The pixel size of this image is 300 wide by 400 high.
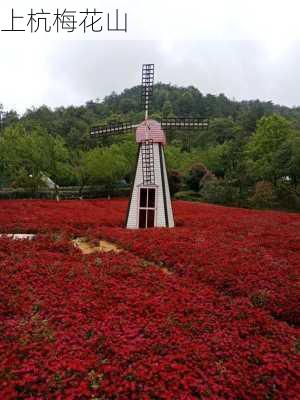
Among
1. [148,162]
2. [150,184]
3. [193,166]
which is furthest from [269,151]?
[148,162]

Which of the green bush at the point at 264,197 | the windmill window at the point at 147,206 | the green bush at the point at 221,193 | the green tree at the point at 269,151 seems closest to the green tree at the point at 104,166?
the green bush at the point at 221,193

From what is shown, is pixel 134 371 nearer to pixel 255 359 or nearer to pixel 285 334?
pixel 255 359

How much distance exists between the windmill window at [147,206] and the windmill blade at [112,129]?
367cm

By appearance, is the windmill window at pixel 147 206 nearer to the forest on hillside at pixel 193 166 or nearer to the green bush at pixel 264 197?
the forest on hillside at pixel 193 166

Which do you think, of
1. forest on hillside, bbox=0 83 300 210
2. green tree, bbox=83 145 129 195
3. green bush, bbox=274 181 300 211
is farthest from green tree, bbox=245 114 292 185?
green tree, bbox=83 145 129 195

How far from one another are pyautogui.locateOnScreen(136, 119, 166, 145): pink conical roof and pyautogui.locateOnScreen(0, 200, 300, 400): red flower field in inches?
265

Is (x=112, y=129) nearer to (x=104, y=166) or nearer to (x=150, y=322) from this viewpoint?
(x=150, y=322)

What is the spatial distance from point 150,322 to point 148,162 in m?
11.6

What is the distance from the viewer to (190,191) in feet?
144

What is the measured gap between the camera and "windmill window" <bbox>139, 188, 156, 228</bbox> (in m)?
17.7

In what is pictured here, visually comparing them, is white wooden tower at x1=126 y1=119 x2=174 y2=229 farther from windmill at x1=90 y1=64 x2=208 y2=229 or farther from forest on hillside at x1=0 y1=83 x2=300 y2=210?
forest on hillside at x1=0 y1=83 x2=300 y2=210

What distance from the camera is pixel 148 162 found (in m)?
17.2

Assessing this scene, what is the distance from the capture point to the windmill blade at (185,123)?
18719 millimetres

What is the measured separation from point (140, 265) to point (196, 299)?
108 inches
